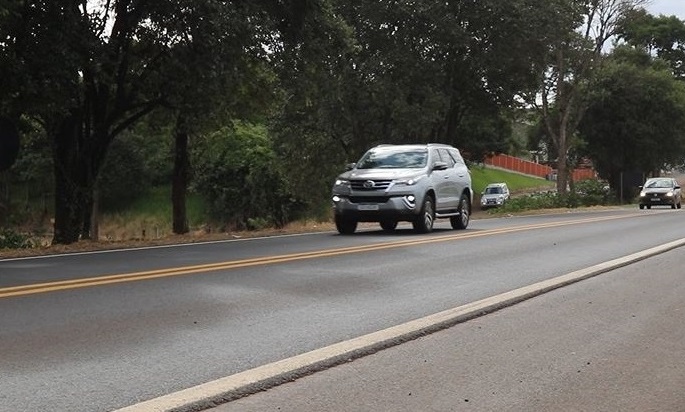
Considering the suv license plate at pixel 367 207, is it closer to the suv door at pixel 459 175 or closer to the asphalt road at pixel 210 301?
the asphalt road at pixel 210 301

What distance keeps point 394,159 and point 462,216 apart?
9.11 ft

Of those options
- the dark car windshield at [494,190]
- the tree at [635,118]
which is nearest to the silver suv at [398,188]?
the tree at [635,118]

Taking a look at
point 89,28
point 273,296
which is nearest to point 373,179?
point 89,28

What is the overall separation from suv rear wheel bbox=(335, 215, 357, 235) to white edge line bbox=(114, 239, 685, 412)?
8009 millimetres

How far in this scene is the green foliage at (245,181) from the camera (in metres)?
41.4

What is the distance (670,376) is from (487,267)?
5.84 meters

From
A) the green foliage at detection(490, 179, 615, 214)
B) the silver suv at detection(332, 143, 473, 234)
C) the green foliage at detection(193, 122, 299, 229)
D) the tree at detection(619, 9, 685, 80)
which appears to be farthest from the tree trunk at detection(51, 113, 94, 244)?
the tree at detection(619, 9, 685, 80)

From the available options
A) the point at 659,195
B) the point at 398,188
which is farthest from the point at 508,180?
the point at 398,188

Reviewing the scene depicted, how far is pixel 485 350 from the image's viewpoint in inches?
262

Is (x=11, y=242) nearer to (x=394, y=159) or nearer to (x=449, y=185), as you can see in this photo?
(x=394, y=159)

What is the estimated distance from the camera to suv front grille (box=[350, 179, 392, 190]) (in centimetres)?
1681

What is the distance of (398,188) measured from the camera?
16.8m

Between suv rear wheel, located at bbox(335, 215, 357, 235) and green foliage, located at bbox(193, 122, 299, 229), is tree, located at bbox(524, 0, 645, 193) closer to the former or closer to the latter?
green foliage, located at bbox(193, 122, 299, 229)

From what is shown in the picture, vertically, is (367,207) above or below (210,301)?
above
